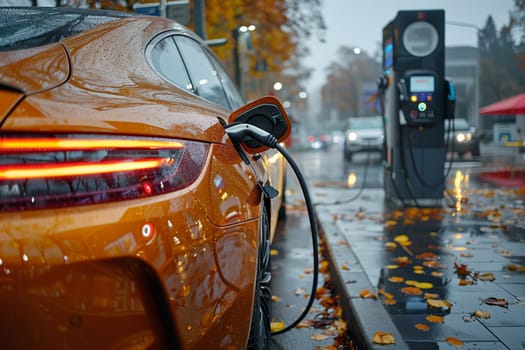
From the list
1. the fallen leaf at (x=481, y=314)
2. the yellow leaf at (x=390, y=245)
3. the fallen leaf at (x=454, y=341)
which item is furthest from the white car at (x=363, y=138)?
the fallen leaf at (x=454, y=341)

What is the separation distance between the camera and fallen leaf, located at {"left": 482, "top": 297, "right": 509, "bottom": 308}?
3686mm

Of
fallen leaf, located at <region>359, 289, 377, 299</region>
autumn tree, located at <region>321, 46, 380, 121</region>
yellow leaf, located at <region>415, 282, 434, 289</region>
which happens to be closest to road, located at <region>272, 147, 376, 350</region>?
fallen leaf, located at <region>359, 289, 377, 299</region>

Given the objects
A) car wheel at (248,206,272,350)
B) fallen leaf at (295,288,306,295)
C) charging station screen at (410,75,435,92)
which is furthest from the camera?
charging station screen at (410,75,435,92)

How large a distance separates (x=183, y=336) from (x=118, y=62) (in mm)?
1039

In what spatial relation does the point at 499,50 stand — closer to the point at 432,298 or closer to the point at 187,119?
the point at 432,298

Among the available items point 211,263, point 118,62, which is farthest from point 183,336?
point 118,62

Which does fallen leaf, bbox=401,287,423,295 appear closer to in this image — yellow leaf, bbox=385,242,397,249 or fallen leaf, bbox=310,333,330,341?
fallen leaf, bbox=310,333,330,341

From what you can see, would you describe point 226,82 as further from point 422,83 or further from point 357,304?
point 422,83

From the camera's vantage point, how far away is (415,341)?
3.16m

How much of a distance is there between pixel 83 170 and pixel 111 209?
14cm

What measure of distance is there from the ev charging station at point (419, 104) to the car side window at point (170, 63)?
227 inches

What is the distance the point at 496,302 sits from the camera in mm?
3719

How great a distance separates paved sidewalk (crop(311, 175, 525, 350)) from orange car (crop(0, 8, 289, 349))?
155 centimetres

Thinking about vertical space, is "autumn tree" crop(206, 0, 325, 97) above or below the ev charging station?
above
